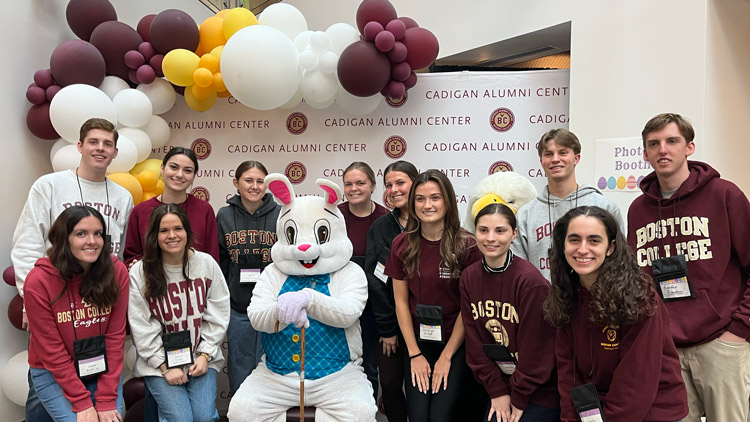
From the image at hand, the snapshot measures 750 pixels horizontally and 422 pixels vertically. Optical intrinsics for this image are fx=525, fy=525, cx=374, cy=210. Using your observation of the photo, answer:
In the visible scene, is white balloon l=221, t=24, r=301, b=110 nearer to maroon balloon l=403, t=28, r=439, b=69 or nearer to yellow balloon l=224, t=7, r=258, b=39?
yellow balloon l=224, t=7, r=258, b=39

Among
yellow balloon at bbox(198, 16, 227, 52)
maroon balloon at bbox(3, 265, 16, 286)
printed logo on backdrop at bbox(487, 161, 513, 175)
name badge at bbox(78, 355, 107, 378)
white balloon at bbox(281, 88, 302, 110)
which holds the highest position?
yellow balloon at bbox(198, 16, 227, 52)

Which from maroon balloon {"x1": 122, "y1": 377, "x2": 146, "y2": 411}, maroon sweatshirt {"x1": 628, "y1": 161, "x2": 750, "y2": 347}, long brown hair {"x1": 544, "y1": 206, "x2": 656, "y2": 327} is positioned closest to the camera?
long brown hair {"x1": 544, "y1": 206, "x2": 656, "y2": 327}

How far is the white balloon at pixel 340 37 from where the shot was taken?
3646 millimetres

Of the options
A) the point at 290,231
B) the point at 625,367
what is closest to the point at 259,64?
the point at 290,231

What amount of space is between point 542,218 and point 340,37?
1.92m

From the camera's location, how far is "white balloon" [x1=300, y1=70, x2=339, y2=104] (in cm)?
367

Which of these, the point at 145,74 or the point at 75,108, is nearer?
the point at 75,108

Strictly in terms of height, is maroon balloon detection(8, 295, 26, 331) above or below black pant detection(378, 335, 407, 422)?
above

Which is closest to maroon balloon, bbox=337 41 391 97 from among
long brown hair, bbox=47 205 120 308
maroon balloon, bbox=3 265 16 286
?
long brown hair, bbox=47 205 120 308

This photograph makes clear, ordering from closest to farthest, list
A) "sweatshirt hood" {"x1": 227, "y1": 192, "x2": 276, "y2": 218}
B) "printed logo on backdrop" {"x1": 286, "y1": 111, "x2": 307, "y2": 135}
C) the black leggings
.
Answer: the black leggings → "sweatshirt hood" {"x1": 227, "y1": 192, "x2": 276, "y2": 218} → "printed logo on backdrop" {"x1": 286, "y1": 111, "x2": 307, "y2": 135}

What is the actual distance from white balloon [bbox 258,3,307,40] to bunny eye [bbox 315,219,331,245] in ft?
5.66

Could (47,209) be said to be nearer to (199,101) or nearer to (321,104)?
(199,101)

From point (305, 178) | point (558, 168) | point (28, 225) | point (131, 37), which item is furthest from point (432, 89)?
point (28, 225)

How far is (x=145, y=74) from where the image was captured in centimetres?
373
